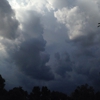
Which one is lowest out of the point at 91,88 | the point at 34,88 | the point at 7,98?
the point at 7,98

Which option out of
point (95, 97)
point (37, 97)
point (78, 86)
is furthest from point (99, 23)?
point (78, 86)

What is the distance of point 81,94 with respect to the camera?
13088 centimetres

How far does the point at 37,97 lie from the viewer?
4190 inches

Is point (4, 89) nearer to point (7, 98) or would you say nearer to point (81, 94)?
point (7, 98)

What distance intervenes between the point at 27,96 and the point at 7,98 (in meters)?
15.4

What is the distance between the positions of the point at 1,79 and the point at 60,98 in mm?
31921

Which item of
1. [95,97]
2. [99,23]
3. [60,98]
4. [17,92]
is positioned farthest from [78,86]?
[99,23]

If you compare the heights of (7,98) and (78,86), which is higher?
(78,86)

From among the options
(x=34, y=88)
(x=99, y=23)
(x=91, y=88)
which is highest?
(x=91, y=88)

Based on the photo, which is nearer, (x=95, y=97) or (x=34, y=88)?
(x=34, y=88)

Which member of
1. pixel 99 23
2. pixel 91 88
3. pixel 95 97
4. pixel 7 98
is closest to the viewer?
pixel 99 23

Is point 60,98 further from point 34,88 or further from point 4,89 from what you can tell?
point 4,89

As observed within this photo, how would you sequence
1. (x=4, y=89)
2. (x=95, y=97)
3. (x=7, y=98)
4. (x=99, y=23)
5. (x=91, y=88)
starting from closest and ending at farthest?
(x=99, y=23) → (x=7, y=98) → (x=4, y=89) → (x=95, y=97) → (x=91, y=88)

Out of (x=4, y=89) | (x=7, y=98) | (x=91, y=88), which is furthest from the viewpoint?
(x=91, y=88)
